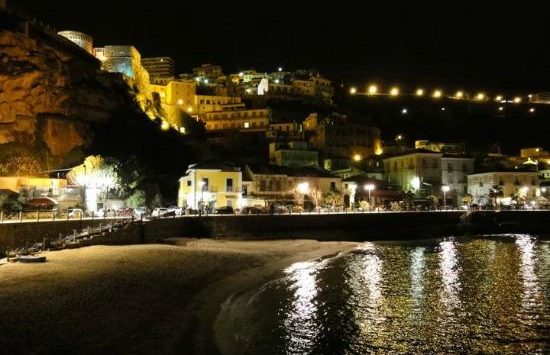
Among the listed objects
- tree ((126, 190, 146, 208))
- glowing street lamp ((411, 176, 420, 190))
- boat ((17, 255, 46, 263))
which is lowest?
boat ((17, 255, 46, 263))

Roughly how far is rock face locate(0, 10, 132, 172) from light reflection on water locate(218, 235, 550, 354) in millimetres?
42094

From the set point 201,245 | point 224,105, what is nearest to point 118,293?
point 201,245

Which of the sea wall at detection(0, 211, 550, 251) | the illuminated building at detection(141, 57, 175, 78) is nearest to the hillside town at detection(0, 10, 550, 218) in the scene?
the sea wall at detection(0, 211, 550, 251)

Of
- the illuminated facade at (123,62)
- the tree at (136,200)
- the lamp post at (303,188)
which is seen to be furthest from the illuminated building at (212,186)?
the illuminated facade at (123,62)

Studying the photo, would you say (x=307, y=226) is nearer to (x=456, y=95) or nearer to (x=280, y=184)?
(x=280, y=184)

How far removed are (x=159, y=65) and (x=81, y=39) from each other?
55389 mm

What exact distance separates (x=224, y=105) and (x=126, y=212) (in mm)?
58605

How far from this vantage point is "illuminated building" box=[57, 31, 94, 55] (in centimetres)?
7925

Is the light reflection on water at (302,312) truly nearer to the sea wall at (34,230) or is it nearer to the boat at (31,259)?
the boat at (31,259)

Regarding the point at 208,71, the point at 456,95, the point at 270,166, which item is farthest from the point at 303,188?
the point at 456,95

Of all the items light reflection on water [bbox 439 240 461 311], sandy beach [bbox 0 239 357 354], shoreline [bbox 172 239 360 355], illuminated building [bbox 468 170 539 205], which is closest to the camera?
sandy beach [bbox 0 239 357 354]

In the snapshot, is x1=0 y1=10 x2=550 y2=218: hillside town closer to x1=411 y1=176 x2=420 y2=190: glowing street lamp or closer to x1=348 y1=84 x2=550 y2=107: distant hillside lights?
x1=411 y1=176 x2=420 y2=190: glowing street lamp

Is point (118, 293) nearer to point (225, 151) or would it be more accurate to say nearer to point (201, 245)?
point (201, 245)

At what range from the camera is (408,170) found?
253 feet
